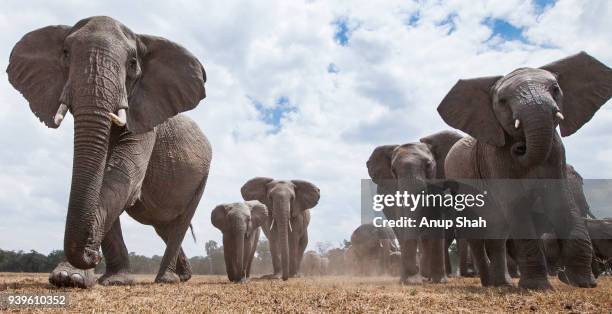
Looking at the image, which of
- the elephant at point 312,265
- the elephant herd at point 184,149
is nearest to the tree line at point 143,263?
the elephant at point 312,265

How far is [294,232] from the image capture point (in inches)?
815

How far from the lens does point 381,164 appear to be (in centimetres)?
1351

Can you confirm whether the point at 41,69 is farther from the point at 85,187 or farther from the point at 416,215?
the point at 416,215

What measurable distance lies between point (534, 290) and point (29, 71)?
705 cm

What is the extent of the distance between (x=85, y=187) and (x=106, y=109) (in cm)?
89

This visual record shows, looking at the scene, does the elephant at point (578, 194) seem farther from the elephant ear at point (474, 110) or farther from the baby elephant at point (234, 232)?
the baby elephant at point (234, 232)

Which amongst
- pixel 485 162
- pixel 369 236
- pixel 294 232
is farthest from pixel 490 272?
pixel 369 236

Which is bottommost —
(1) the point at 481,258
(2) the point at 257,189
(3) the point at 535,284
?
(3) the point at 535,284

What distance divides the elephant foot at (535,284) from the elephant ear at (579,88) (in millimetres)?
2561

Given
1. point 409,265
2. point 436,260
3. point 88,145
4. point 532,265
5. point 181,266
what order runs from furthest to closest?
1. point 181,266
2. point 436,260
3. point 409,265
4. point 532,265
5. point 88,145

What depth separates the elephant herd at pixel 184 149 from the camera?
600cm

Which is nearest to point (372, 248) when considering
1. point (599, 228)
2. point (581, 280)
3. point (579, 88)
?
point (599, 228)

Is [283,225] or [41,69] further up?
[41,69]

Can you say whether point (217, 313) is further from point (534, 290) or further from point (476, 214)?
point (476, 214)
